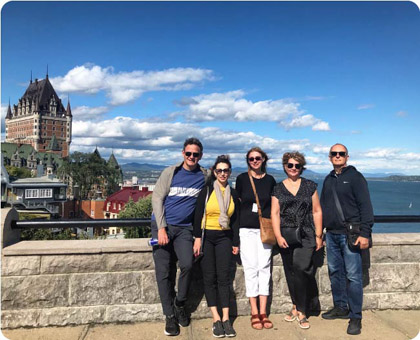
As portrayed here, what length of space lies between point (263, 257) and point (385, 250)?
1.52 metres

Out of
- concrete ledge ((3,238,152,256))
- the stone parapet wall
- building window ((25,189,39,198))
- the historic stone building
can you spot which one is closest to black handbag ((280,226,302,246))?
the stone parapet wall

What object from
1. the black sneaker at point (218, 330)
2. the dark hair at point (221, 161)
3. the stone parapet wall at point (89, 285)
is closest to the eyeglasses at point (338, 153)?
the dark hair at point (221, 161)

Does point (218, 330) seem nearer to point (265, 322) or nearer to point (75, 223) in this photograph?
point (265, 322)

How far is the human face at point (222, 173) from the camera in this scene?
361 cm

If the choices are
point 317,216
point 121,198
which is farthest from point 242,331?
point 121,198

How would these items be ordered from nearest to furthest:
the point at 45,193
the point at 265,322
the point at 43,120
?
the point at 265,322 < the point at 45,193 < the point at 43,120

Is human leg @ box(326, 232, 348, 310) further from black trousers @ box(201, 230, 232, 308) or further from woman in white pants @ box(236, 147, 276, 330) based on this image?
black trousers @ box(201, 230, 232, 308)

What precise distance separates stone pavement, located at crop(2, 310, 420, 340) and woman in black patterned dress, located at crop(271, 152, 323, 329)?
0.63 feet

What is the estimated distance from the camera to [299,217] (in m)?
3.63

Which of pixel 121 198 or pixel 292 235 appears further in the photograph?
pixel 121 198

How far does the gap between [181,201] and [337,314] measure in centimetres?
206

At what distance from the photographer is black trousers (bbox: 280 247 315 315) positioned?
144 inches

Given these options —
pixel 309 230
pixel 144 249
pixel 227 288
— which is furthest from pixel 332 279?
pixel 144 249

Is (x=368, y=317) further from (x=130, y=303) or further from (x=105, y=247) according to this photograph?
(x=105, y=247)
